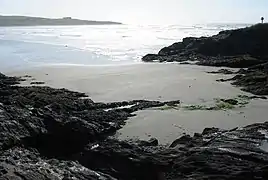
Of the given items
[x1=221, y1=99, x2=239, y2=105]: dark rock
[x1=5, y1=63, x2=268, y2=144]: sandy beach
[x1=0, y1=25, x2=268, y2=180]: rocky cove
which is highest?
[x1=0, y1=25, x2=268, y2=180]: rocky cove

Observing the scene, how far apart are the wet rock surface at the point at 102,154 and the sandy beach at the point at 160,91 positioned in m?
2.64

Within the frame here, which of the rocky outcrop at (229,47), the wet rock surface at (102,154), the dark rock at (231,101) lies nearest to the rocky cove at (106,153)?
the wet rock surface at (102,154)

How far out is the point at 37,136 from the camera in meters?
7.89

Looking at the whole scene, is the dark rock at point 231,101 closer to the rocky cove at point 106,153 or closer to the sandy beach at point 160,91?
the sandy beach at point 160,91

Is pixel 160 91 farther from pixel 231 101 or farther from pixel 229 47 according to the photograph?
pixel 229 47

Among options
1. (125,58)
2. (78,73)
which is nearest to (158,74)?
(78,73)

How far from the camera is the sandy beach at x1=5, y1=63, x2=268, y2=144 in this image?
11.9m

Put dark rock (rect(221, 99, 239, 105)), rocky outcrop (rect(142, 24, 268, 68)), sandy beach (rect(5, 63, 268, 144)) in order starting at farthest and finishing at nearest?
rocky outcrop (rect(142, 24, 268, 68)), dark rock (rect(221, 99, 239, 105)), sandy beach (rect(5, 63, 268, 144))

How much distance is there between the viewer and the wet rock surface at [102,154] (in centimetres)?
596

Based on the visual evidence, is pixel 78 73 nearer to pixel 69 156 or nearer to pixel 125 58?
pixel 125 58

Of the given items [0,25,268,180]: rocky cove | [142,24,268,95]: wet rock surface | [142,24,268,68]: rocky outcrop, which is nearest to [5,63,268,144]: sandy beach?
[0,25,268,180]: rocky cove

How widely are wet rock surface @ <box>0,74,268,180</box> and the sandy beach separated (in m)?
2.64

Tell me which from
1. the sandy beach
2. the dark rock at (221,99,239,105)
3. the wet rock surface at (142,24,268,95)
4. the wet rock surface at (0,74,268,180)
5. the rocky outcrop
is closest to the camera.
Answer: the wet rock surface at (0,74,268,180)

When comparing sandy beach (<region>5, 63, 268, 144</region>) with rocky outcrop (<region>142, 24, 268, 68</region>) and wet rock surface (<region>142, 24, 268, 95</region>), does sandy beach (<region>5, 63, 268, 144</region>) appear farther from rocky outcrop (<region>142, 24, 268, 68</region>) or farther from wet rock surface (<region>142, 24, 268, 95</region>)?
rocky outcrop (<region>142, 24, 268, 68</region>)
